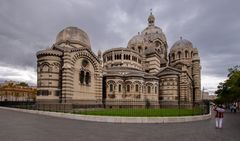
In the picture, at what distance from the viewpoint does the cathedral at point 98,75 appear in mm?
31727

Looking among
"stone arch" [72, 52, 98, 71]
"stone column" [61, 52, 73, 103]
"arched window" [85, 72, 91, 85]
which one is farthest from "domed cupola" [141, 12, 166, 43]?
"stone column" [61, 52, 73, 103]

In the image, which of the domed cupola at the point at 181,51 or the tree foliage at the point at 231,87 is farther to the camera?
the domed cupola at the point at 181,51

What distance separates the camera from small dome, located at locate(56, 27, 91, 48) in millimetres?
39069

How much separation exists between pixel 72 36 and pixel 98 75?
9.78m

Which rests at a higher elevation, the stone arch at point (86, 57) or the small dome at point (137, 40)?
the small dome at point (137, 40)

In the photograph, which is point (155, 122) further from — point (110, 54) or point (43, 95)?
point (110, 54)

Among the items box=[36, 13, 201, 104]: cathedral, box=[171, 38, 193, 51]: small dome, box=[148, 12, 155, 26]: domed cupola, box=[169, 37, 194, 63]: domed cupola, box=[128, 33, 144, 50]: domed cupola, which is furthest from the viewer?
box=[148, 12, 155, 26]: domed cupola

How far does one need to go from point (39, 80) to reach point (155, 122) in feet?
72.2

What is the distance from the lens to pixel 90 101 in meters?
35.4

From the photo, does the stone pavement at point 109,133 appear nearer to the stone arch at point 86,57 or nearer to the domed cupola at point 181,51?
the stone arch at point 86,57

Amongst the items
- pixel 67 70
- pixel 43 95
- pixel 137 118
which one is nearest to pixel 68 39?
pixel 67 70

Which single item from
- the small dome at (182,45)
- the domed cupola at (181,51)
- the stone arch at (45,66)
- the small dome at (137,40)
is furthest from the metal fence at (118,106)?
the small dome at (182,45)

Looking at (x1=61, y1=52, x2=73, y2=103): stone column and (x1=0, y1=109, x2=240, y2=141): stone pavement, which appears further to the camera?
(x1=61, y1=52, x2=73, y2=103): stone column

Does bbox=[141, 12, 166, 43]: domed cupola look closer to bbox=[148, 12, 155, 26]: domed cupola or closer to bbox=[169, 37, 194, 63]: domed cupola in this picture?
bbox=[148, 12, 155, 26]: domed cupola
